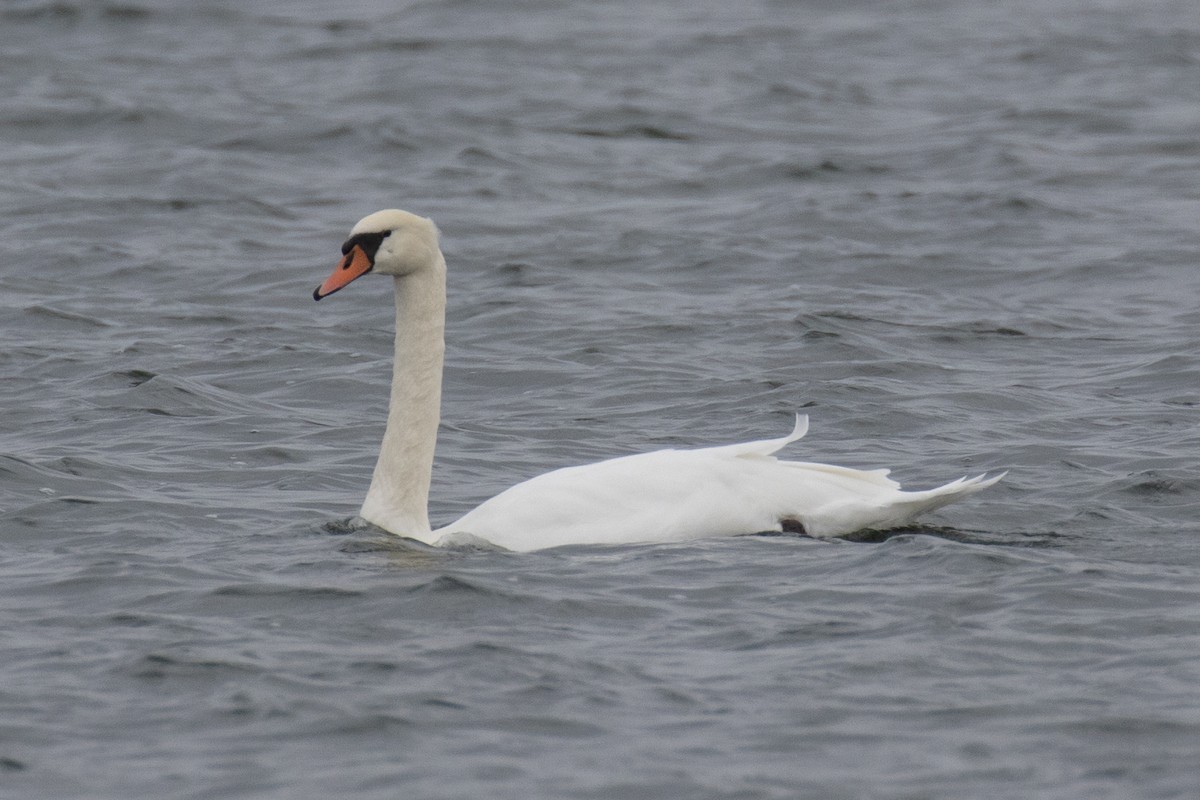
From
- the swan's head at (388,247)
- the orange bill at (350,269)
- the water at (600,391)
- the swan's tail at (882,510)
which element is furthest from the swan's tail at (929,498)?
the orange bill at (350,269)

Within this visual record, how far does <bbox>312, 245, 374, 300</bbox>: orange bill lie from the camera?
796 cm

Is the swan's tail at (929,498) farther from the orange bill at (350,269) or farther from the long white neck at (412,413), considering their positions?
the orange bill at (350,269)

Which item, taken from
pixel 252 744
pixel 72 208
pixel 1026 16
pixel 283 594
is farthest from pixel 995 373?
pixel 1026 16

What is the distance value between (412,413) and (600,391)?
10.9 ft

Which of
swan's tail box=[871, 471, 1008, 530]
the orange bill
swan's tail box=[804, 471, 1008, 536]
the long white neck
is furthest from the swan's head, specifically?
swan's tail box=[871, 471, 1008, 530]

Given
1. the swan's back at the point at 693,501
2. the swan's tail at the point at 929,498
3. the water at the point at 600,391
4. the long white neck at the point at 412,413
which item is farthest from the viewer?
the long white neck at the point at 412,413

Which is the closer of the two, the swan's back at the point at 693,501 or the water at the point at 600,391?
the water at the point at 600,391

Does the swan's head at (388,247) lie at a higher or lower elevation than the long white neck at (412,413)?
higher

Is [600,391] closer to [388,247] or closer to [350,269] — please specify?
[388,247]

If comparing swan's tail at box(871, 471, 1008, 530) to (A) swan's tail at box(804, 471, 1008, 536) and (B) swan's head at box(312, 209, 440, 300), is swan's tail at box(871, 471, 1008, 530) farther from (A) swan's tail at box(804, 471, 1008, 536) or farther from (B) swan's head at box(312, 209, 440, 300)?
(B) swan's head at box(312, 209, 440, 300)

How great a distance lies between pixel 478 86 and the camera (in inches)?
896

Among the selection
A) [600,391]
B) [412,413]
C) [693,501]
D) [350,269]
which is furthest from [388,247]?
[600,391]

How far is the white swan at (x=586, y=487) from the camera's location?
7.92 metres

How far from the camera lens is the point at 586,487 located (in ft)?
26.1
